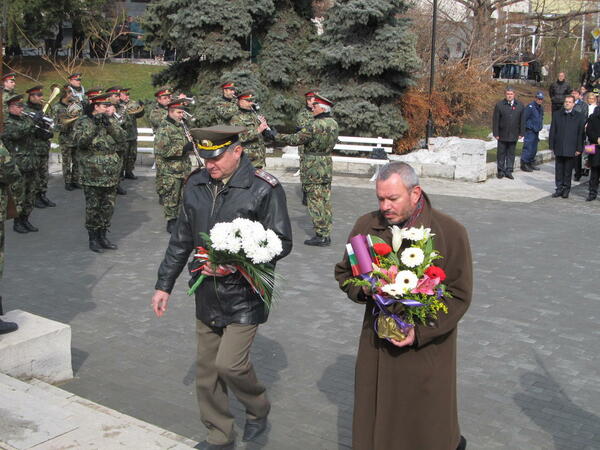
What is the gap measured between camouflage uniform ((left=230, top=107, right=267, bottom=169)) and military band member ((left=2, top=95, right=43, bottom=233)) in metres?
3.03

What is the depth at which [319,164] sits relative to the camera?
10539mm

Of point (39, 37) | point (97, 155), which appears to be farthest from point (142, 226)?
point (39, 37)

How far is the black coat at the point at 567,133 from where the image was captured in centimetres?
1427

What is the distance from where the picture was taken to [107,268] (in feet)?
31.3

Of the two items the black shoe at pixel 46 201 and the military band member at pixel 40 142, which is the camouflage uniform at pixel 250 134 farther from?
the black shoe at pixel 46 201

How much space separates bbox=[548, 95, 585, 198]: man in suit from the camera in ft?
46.9

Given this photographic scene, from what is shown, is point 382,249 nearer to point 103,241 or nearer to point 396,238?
point 396,238

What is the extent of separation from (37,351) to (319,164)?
216 inches

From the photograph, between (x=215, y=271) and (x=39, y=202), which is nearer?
(x=215, y=271)

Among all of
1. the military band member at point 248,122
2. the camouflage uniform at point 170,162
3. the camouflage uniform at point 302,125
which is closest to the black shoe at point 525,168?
the camouflage uniform at point 302,125

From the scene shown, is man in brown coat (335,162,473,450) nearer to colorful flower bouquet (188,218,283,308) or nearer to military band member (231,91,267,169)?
colorful flower bouquet (188,218,283,308)

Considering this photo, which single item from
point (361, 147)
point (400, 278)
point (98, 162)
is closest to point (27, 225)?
point (98, 162)

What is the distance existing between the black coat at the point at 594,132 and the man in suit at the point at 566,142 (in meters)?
0.15

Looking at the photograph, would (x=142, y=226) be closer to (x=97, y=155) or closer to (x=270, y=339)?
(x=97, y=155)
